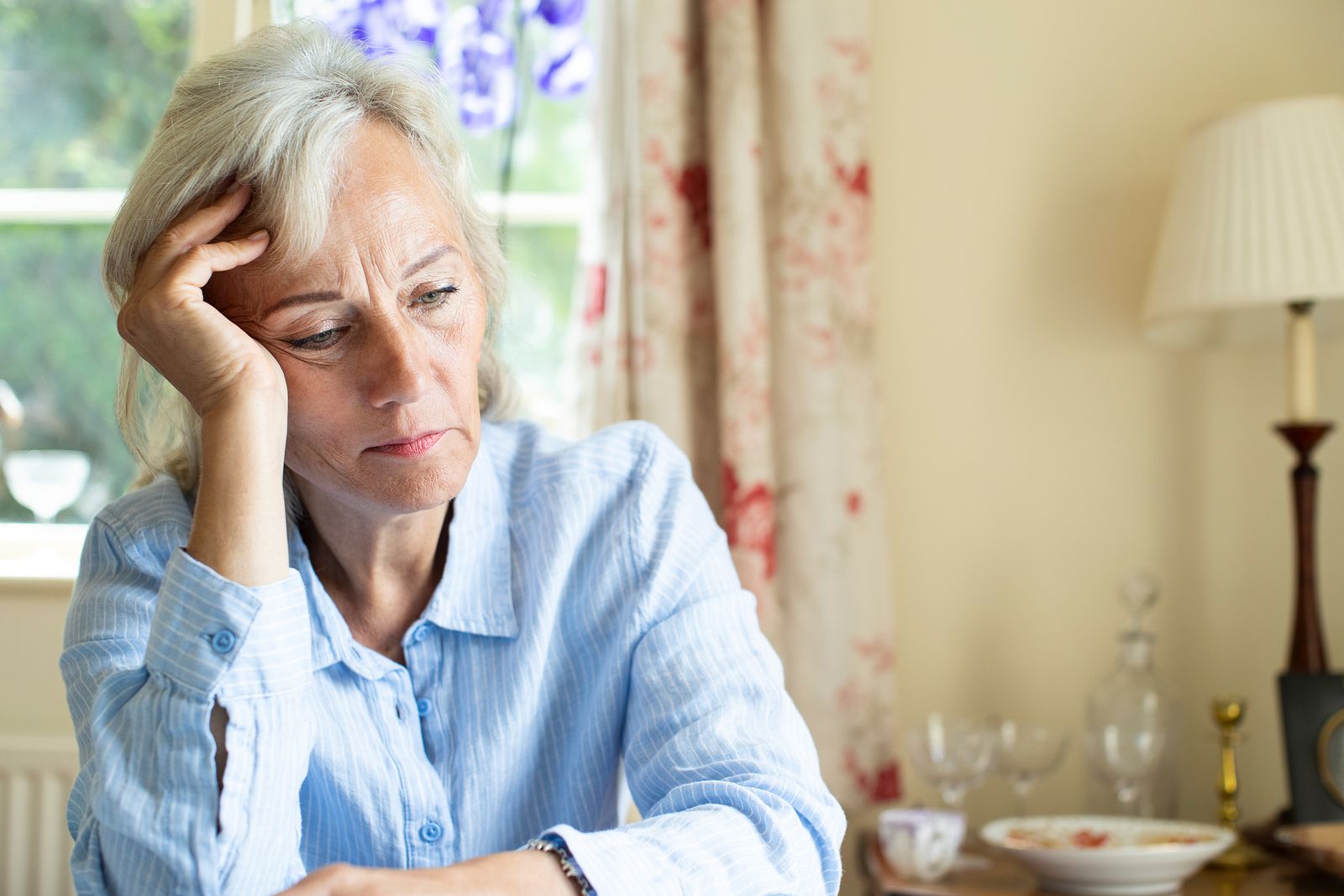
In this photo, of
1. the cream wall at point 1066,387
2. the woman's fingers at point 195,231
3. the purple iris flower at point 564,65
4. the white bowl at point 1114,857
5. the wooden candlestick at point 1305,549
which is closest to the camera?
the woman's fingers at point 195,231

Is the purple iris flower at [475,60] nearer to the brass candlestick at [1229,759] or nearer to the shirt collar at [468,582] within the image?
the shirt collar at [468,582]

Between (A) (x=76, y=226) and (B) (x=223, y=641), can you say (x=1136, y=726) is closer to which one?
(B) (x=223, y=641)

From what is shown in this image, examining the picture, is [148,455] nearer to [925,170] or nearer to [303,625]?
[303,625]

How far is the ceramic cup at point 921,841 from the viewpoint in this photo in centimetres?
167

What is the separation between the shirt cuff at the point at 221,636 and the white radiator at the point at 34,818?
1421mm

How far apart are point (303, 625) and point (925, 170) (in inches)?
63.5

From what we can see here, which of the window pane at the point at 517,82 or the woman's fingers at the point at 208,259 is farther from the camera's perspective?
the window pane at the point at 517,82

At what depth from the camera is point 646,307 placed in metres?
2.02

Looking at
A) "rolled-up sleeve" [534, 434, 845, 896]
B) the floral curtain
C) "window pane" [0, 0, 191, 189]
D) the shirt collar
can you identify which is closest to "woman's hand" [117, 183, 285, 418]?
the shirt collar

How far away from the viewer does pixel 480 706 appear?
3.79ft

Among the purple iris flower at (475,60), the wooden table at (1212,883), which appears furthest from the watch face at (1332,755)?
the purple iris flower at (475,60)

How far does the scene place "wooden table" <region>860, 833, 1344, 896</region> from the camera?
163 centimetres

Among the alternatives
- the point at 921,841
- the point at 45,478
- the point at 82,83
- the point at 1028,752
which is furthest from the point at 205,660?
the point at 82,83

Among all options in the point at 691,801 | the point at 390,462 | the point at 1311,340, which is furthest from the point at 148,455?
the point at 1311,340
